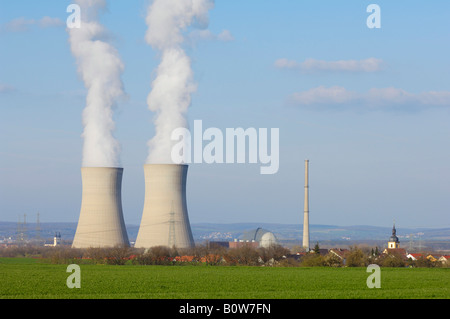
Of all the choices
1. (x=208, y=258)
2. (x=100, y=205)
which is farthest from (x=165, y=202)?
(x=208, y=258)

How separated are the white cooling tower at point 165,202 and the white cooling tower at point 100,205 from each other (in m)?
1.33

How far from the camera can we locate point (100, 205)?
98.8 ft

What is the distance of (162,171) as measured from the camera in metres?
29.3

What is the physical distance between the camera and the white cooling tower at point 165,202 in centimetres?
2933

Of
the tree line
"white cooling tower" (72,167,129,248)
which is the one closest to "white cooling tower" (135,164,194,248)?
"white cooling tower" (72,167,129,248)

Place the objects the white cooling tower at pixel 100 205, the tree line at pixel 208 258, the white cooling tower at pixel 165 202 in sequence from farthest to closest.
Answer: the tree line at pixel 208 258 < the white cooling tower at pixel 100 205 < the white cooling tower at pixel 165 202

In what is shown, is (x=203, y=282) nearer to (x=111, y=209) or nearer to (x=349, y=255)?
(x=111, y=209)

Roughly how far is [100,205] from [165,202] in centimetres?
285

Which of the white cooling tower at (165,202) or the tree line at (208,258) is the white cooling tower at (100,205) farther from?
the tree line at (208,258)

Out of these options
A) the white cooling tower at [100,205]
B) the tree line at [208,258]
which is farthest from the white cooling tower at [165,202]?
the tree line at [208,258]

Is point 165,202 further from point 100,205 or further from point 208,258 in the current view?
point 208,258
